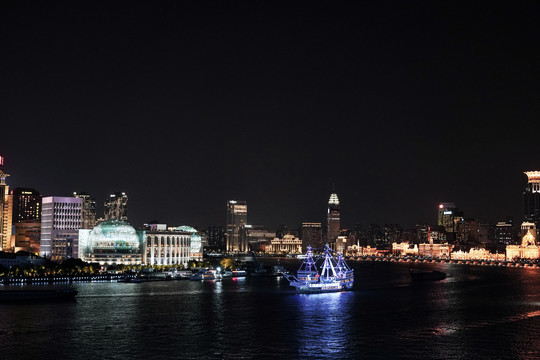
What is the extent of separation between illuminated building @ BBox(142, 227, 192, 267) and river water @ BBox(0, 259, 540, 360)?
5579cm

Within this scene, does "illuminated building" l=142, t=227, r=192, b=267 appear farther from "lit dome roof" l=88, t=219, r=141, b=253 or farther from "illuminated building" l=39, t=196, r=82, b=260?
"illuminated building" l=39, t=196, r=82, b=260

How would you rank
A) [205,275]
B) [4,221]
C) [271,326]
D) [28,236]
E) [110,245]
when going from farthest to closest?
1. [28,236]
2. [4,221]
3. [110,245]
4. [205,275]
5. [271,326]

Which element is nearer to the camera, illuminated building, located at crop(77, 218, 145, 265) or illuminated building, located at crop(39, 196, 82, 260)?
illuminated building, located at crop(77, 218, 145, 265)

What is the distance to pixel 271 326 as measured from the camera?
63.5 m

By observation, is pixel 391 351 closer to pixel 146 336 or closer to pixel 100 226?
pixel 146 336

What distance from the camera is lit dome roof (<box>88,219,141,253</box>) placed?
146125 millimetres

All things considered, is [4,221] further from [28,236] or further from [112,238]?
[112,238]

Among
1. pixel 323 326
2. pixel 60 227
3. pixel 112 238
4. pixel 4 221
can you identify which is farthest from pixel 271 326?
pixel 4 221

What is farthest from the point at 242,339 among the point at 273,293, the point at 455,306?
the point at 273,293

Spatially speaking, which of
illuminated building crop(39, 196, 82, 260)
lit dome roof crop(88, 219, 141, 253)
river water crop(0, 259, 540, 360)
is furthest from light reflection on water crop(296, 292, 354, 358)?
illuminated building crop(39, 196, 82, 260)

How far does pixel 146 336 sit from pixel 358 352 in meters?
18.8

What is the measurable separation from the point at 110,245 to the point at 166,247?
→ 49.9 feet

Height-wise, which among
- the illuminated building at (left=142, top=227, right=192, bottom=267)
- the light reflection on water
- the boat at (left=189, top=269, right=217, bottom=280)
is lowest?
the light reflection on water

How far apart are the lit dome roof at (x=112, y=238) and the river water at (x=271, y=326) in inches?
1987
